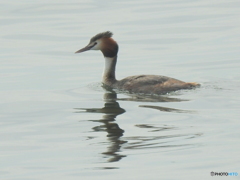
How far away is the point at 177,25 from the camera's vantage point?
21.0m

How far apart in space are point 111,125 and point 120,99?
6.31 ft

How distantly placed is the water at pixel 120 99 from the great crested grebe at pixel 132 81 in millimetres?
205

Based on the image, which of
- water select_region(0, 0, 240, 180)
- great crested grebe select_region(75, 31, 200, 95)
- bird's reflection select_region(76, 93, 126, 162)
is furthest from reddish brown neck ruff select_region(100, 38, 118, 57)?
bird's reflection select_region(76, 93, 126, 162)

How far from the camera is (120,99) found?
13008 millimetres

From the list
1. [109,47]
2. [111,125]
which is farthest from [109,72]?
[111,125]

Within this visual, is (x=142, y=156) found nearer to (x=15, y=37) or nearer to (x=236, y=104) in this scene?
(x=236, y=104)

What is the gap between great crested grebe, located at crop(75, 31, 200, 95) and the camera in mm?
13164

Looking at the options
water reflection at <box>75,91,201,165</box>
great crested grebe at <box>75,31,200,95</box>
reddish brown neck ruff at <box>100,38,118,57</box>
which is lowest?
water reflection at <box>75,91,201,165</box>

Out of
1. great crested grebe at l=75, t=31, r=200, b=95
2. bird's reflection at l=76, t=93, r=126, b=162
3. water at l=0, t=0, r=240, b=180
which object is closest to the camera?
water at l=0, t=0, r=240, b=180

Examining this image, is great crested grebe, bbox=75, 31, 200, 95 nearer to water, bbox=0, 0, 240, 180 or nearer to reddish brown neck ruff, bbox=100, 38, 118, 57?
reddish brown neck ruff, bbox=100, 38, 118, 57

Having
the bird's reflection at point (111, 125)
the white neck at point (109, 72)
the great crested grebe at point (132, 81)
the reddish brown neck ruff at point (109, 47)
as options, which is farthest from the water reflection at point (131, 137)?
the reddish brown neck ruff at point (109, 47)

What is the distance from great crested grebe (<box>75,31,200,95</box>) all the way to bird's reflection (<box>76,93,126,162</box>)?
1.22ft

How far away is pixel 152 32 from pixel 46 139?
10.2m

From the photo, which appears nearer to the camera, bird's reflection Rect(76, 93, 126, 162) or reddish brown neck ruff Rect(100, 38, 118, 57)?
bird's reflection Rect(76, 93, 126, 162)
